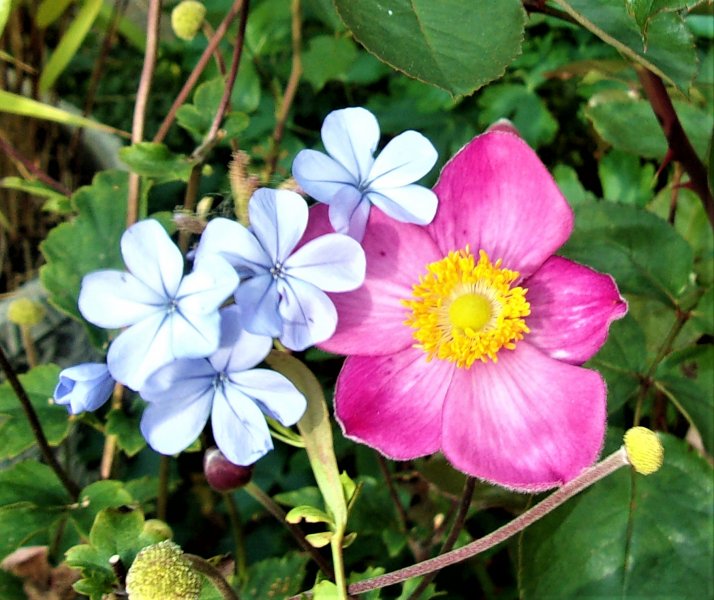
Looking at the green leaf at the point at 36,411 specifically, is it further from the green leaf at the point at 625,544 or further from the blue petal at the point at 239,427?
the green leaf at the point at 625,544

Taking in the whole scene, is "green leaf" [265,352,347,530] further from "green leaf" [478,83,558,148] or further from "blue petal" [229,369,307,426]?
"green leaf" [478,83,558,148]

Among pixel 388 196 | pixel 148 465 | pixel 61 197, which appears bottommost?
pixel 148 465

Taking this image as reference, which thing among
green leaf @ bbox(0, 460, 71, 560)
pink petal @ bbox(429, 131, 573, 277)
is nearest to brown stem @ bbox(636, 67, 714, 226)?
pink petal @ bbox(429, 131, 573, 277)

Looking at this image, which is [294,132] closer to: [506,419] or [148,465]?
[148,465]

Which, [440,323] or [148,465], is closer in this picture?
[440,323]

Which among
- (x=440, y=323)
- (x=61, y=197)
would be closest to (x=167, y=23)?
(x=61, y=197)

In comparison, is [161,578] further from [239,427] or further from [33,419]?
[33,419]
